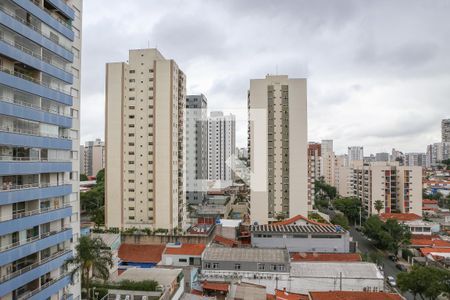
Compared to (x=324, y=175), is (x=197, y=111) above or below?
above

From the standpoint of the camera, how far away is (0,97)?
505 inches

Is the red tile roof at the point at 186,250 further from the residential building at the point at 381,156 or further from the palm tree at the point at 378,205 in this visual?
the residential building at the point at 381,156

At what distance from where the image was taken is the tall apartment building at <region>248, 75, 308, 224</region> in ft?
153

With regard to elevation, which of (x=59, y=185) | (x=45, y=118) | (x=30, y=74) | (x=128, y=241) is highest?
(x=30, y=74)

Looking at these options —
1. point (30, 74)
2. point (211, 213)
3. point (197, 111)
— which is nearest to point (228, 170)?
point (197, 111)

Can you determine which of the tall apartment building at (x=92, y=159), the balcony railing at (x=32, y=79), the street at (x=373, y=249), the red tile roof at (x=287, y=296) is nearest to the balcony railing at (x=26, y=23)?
the balcony railing at (x=32, y=79)

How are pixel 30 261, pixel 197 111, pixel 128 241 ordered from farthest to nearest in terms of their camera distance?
pixel 197 111 → pixel 128 241 → pixel 30 261

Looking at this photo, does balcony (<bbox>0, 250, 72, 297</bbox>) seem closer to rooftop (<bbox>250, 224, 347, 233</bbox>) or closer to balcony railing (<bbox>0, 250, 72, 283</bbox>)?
balcony railing (<bbox>0, 250, 72, 283</bbox>)

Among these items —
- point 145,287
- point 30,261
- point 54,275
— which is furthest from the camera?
point 145,287

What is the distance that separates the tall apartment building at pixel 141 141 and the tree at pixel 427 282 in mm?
24305

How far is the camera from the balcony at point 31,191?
500 inches

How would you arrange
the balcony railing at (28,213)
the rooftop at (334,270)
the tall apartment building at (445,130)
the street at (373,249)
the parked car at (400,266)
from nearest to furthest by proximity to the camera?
the balcony railing at (28,213)
the rooftop at (334,270)
the street at (373,249)
the parked car at (400,266)
the tall apartment building at (445,130)

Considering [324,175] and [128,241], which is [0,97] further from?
[324,175]

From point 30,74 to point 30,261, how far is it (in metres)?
7.93
